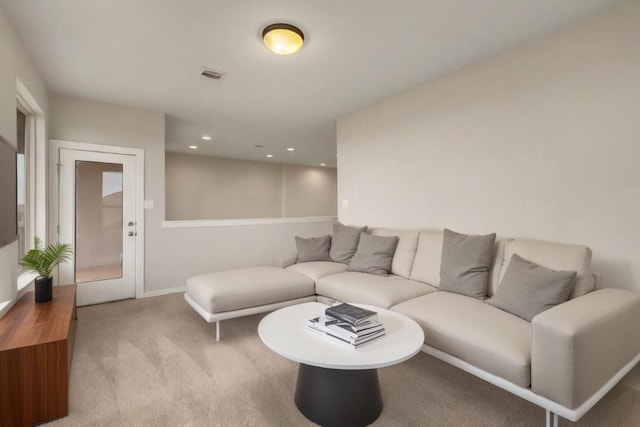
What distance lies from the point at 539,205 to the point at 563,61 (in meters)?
1.08

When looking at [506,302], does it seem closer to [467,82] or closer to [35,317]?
[467,82]

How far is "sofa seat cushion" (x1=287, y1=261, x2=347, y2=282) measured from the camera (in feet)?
10.4

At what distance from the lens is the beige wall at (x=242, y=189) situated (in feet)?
23.5

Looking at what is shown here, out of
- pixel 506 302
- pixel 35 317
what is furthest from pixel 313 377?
pixel 35 317

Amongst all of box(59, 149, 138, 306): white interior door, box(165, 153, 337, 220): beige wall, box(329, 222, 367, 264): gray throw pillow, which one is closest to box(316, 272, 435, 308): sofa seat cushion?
box(329, 222, 367, 264): gray throw pillow

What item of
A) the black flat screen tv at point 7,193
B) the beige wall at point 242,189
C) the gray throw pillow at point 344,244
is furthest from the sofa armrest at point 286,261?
the beige wall at point 242,189

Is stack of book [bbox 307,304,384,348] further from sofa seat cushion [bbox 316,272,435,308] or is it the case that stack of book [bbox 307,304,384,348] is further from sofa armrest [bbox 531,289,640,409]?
sofa armrest [bbox 531,289,640,409]

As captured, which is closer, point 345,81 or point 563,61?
point 563,61

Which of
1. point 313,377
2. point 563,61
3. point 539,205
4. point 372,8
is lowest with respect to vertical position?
point 313,377

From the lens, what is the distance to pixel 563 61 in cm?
230

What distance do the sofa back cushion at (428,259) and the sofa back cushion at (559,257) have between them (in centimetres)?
53

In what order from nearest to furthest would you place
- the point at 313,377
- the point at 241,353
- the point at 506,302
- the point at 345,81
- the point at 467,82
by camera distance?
the point at 313,377 < the point at 506,302 < the point at 241,353 < the point at 467,82 < the point at 345,81

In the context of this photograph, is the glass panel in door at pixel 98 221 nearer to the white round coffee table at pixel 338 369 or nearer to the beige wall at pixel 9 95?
the beige wall at pixel 9 95

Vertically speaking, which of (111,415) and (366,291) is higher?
(366,291)
